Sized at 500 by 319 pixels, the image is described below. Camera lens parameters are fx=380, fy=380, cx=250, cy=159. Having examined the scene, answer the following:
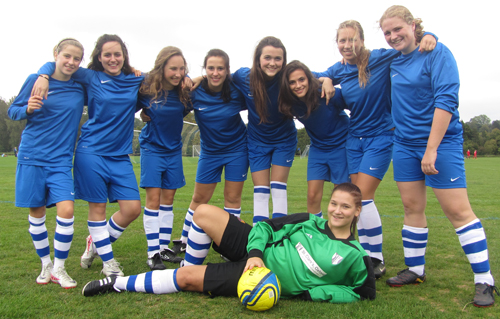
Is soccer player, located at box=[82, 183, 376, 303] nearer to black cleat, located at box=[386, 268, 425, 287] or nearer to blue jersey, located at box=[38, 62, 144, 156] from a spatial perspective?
black cleat, located at box=[386, 268, 425, 287]

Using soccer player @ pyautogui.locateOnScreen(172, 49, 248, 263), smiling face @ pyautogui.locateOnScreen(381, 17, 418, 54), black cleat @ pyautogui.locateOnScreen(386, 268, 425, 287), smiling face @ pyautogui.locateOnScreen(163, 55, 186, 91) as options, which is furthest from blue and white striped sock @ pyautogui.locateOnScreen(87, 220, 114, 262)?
smiling face @ pyautogui.locateOnScreen(381, 17, 418, 54)

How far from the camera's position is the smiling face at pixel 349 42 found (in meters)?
3.62

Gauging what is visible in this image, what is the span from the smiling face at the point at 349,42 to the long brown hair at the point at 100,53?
6.98 ft

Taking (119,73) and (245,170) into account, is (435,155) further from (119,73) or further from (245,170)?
(119,73)

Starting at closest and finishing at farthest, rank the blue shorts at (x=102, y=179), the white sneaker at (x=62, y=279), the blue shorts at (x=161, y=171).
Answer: the white sneaker at (x=62, y=279)
the blue shorts at (x=102, y=179)
the blue shorts at (x=161, y=171)

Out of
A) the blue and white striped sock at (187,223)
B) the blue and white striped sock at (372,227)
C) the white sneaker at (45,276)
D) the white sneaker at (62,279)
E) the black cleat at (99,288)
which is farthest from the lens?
the blue and white striped sock at (187,223)

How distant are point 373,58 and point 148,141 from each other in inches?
97.8

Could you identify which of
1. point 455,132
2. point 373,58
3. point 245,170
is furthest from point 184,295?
point 373,58

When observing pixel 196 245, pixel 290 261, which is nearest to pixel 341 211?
pixel 290 261

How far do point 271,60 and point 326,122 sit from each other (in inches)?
34.7

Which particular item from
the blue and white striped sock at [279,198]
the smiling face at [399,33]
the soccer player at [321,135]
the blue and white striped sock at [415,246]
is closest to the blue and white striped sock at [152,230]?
the blue and white striped sock at [279,198]

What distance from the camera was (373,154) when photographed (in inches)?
144

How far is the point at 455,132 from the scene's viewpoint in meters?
3.09

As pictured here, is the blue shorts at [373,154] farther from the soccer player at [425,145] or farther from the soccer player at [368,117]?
the soccer player at [425,145]
